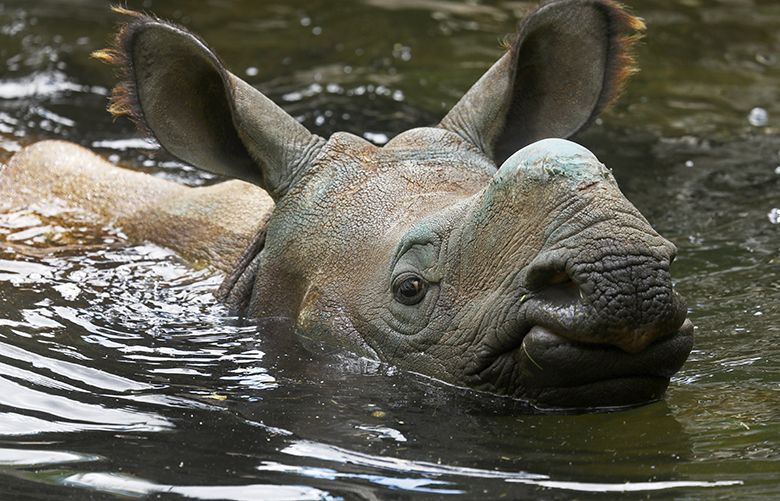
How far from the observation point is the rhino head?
187 inches

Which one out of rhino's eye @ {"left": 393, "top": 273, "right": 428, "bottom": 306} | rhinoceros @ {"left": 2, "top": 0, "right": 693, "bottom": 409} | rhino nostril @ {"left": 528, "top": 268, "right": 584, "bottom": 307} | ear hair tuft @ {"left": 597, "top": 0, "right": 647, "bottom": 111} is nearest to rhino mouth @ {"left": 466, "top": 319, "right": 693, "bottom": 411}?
rhinoceros @ {"left": 2, "top": 0, "right": 693, "bottom": 409}

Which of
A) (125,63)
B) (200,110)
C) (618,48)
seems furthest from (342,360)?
(618,48)

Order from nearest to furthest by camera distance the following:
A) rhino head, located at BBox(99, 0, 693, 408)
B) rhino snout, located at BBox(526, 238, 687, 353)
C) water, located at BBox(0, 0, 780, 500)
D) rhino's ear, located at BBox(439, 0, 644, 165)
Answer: water, located at BBox(0, 0, 780, 500), rhino snout, located at BBox(526, 238, 687, 353), rhino head, located at BBox(99, 0, 693, 408), rhino's ear, located at BBox(439, 0, 644, 165)

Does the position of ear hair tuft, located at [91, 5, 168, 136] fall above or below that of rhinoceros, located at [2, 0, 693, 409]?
above

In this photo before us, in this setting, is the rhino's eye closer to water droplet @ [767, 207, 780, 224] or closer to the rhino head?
the rhino head

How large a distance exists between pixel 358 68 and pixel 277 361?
6966 millimetres

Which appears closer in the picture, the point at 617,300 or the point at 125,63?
the point at 617,300

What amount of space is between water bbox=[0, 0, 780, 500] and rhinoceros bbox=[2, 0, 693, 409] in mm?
151

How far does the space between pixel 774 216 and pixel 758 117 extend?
9.28 feet

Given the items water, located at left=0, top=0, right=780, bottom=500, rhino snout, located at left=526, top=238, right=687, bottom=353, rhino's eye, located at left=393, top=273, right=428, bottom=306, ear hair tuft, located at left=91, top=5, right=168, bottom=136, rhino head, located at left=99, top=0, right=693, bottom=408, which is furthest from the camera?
ear hair tuft, located at left=91, top=5, right=168, bottom=136

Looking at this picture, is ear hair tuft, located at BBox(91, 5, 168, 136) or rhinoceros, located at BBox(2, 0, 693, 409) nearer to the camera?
rhinoceros, located at BBox(2, 0, 693, 409)

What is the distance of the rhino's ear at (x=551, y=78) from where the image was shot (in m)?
6.73

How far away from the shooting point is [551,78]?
7.02 metres

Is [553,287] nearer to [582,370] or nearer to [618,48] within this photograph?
[582,370]
